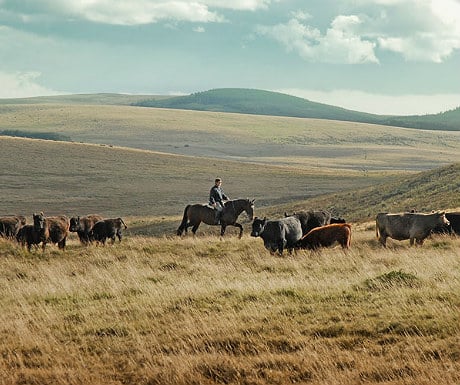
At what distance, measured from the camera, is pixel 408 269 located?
15.7 m

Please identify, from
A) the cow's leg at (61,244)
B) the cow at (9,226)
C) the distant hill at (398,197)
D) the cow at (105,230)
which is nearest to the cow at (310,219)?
the cow at (105,230)

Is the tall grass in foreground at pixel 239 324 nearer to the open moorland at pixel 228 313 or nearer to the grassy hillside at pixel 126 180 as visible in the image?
the open moorland at pixel 228 313

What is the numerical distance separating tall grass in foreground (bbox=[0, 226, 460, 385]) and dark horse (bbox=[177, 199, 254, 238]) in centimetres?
884

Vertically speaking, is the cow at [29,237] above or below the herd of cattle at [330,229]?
below

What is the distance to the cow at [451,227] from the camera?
2318 cm

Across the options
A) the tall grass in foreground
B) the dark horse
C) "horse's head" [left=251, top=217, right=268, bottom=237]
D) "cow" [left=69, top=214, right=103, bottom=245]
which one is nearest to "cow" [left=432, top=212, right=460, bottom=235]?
the tall grass in foreground

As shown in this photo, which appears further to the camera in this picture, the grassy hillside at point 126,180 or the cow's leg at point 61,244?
the grassy hillside at point 126,180

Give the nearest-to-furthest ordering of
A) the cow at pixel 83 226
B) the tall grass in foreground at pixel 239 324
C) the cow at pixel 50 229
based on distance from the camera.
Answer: the tall grass in foreground at pixel 239 324
the cow at pixel 50 229
the cow at pixel 83 226

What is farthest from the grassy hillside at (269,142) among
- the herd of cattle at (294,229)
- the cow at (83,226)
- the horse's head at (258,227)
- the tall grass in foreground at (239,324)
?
the tall grass in foreground at (239,324)

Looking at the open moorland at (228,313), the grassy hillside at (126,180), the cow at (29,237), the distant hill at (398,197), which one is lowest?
the grassy hillside at (126,180)

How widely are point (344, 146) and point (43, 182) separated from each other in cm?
9744

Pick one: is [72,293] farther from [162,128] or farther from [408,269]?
[162,128]

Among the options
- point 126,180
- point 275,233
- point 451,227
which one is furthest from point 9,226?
point 126,180

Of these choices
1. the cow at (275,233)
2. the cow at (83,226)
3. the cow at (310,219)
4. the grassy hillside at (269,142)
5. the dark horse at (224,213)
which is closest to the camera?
the cow at (275,233)
